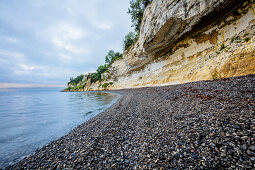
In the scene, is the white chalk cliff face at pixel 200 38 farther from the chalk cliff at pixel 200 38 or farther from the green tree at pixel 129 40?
the green tree at pixel 129 40

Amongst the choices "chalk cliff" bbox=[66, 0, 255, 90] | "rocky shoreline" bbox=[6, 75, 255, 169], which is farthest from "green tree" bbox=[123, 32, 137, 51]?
"rocky shoreline" bbox=[6, 75, 255, 169]

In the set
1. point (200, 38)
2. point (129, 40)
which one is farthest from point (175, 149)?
point (129, 40)

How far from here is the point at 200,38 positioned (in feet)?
40.1

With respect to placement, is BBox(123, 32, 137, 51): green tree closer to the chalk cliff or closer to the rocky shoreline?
the chalk cliff

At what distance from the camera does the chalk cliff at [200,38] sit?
764 centimetres

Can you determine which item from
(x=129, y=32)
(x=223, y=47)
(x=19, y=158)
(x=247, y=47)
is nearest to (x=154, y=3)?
(x=223, y=47)

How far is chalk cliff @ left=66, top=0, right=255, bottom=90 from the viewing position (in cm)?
764

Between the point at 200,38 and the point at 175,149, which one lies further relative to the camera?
the point at 200,38

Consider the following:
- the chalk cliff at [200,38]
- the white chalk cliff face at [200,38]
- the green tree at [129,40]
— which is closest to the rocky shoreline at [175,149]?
the chalk cliff at [200,38]

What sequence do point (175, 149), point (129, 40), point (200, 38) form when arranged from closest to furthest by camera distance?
point (175, 149)
point (200, 38)
point (129, 40)

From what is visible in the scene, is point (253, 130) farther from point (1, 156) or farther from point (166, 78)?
point (166, 78)

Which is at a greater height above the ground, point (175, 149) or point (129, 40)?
point (129, 40)

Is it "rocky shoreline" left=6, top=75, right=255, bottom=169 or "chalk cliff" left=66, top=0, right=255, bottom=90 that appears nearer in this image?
"rocky shoreline" left=6, top=75, right=255, bottom=169

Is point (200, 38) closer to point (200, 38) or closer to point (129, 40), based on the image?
point (200, 38)
